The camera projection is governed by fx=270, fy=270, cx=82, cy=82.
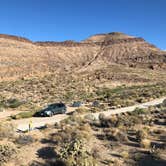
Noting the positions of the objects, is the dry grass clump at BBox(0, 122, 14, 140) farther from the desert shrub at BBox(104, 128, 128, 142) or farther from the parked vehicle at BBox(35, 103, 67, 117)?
the parked vehicle at BBox(35, 103, 67, 117)

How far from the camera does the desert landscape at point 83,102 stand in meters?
13.9

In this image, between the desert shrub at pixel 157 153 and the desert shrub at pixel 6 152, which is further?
the desert shrub at pixel 157 153

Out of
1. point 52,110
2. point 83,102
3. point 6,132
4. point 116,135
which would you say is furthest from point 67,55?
point 116,135

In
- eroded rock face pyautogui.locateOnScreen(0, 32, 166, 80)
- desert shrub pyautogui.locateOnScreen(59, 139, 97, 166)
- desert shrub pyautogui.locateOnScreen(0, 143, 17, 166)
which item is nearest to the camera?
desert shrub pyautogui.locateOnScreen(59, 139, 97, 166)

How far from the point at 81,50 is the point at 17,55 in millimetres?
30773

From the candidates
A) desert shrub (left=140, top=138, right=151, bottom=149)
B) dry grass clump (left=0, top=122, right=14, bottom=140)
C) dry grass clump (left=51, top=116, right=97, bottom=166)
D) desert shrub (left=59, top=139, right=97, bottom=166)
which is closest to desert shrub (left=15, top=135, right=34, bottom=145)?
dry grass clump (left=0, top=122, right=14, bottom=140)

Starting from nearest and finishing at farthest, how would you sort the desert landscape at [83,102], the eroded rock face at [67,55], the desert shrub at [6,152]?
the desert shrub at [6,152] < the desert landscape at [83,102] < the eroded rock face at [67,55]

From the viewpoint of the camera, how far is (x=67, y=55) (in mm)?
107938

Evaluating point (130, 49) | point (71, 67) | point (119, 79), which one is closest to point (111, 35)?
point (130, 49)

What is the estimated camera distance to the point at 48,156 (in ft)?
45.1

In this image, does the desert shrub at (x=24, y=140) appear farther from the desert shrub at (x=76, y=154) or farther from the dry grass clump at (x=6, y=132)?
the desert shrub at (x=76, y=154)

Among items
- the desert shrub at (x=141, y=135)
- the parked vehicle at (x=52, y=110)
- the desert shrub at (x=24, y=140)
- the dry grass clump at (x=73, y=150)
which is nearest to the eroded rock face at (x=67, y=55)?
the parked vehicle at (x=52, y=110)

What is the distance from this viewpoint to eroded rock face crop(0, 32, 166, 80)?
86688 mm

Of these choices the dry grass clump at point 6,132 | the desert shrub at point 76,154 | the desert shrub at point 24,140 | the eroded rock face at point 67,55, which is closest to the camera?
the desert shrub at point 76,154
